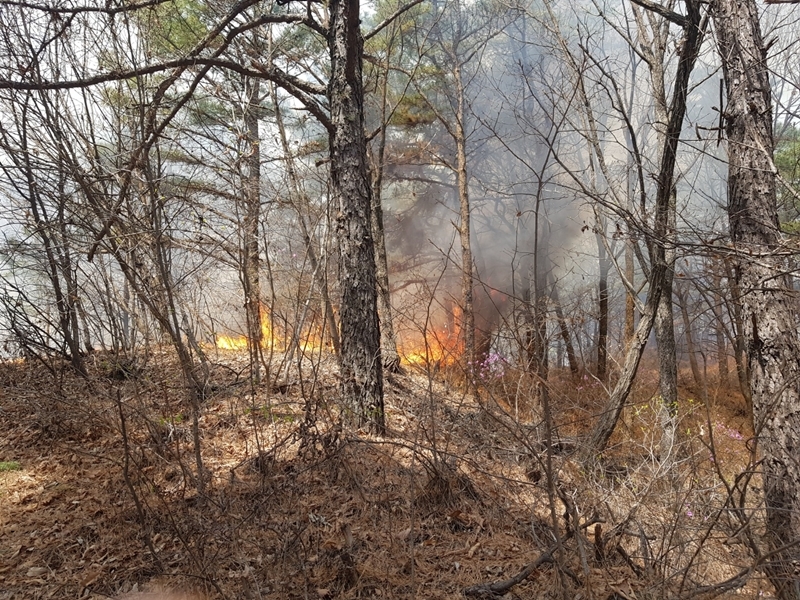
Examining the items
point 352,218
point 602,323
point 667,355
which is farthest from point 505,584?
point 602,323

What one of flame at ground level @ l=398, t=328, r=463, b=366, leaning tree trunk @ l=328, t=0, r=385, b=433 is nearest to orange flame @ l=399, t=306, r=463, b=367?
flame at ground level @ l=398, t=328, r=463, b=366

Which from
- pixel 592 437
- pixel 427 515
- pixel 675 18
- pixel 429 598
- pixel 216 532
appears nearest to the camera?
pixel 429 598

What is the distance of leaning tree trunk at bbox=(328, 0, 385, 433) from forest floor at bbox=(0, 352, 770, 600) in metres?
0.63

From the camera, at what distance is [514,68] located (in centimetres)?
1647

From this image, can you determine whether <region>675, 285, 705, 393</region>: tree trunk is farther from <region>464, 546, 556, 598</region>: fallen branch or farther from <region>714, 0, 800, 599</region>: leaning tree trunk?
<region>464, 546, 556, 598</region>: fallen branch

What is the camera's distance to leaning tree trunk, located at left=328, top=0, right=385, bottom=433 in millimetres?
5363

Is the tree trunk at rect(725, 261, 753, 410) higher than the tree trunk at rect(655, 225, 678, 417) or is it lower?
higher

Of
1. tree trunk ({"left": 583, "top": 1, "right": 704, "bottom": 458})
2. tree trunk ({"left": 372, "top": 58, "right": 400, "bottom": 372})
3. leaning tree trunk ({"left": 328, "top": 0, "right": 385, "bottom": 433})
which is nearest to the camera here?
tree trunk ({"left": 583, "top": 1, "right": 704, "bottom": 458})

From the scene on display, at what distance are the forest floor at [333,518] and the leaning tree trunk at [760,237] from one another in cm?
44

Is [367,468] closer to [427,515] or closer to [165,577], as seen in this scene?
[427,515]

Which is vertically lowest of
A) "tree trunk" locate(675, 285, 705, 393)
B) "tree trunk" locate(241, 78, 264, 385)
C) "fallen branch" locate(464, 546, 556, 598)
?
"fallen branch" locate(464, 546, 556, 598)

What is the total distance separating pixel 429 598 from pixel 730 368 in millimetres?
15115

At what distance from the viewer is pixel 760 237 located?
13.4 feet

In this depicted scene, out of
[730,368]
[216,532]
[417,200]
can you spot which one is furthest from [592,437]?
[417,200]
